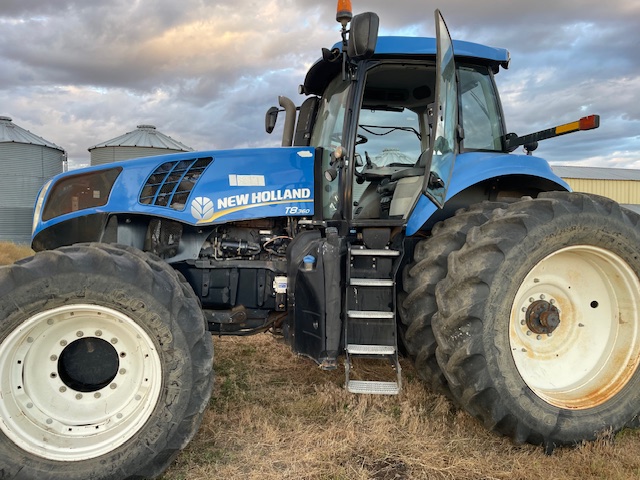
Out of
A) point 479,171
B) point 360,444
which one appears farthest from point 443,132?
point 360,444

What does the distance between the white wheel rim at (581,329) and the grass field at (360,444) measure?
38 cm

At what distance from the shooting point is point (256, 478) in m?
2.64

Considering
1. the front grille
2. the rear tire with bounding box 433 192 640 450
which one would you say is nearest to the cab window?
the rear tire with bounding box 433 192 640 450

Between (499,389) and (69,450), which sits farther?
(499,389)

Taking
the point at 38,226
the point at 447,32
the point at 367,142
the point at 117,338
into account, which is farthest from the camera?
the point at 367,142

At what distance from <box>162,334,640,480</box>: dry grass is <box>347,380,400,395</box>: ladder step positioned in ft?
1.00

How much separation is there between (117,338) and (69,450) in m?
0.60

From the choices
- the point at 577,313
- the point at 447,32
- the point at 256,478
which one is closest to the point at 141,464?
the point at 256,478

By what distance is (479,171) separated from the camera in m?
3.38

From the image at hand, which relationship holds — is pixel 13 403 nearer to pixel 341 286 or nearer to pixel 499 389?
pixel 341 286

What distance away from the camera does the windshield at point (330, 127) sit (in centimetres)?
363

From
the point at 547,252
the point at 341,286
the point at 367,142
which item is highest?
the point at 367,142

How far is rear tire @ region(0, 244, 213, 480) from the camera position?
8.20ft

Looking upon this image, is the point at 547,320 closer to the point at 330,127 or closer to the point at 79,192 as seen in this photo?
the point at 330,127
